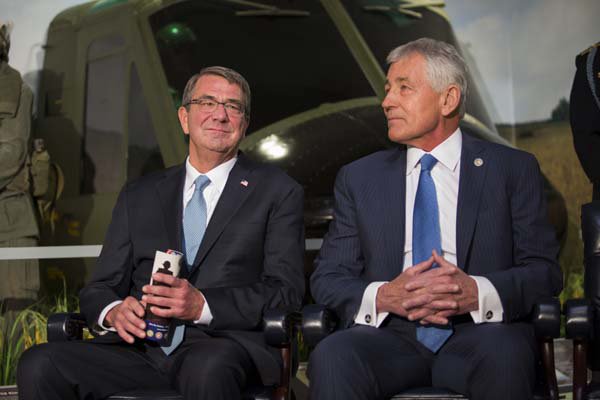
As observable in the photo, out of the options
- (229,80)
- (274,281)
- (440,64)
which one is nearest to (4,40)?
(229,80)

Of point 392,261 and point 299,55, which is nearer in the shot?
point 392,261

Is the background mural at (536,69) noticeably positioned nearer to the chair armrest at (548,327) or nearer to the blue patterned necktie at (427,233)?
the blue patterned necktie at (427,233)

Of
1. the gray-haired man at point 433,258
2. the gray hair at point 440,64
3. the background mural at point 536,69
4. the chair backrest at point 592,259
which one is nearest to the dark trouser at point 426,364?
the gray-haired man at point 433,258

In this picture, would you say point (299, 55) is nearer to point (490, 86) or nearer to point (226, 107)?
point (490, 86)

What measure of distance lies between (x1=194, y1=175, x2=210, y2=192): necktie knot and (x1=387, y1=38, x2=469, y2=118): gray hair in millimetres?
A: 778

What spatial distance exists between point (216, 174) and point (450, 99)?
0.84 metres

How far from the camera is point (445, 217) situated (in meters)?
2.61

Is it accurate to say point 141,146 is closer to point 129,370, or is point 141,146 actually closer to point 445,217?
point 129,370

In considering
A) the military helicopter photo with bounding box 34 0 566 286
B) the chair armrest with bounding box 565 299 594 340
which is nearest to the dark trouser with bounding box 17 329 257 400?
the chair armrest with bounding box 565 299 594 340

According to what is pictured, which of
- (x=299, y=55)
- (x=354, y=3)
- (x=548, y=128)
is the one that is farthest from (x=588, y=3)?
(x=299, y=55)

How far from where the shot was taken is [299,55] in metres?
4.91

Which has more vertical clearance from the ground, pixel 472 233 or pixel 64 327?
pixel 472 233

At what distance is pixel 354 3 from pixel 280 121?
0.95 meters

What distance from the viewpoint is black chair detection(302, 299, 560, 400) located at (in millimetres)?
2289
